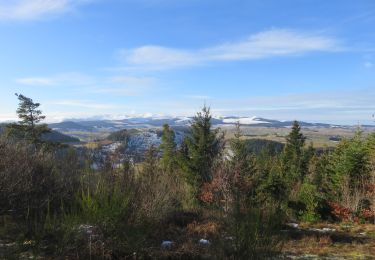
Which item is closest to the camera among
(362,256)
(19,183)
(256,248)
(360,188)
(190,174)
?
(256,248)

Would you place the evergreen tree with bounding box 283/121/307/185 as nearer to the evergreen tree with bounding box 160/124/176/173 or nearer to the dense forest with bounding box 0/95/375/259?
the evergreen tree with bounding box 160/124/176/173

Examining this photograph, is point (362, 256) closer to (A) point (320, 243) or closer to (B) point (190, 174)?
(A) point (320, 243)

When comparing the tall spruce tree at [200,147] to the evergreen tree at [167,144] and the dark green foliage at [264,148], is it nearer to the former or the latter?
the dark green foliage at [264,148]

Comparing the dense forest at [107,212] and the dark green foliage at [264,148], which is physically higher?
the dense forest at [107,212]

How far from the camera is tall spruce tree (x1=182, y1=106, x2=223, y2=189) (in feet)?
108

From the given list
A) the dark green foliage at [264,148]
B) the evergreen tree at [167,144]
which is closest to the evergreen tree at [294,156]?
the dark green foliage at [264,148]

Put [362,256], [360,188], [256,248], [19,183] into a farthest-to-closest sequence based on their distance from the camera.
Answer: [360,188], [362,256], [19,183], [256,248]

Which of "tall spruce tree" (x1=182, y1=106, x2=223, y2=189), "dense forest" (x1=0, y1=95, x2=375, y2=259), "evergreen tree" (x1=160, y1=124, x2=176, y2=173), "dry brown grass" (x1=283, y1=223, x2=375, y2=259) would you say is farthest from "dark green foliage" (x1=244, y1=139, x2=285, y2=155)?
"dense forest" (x1=0, y1=95, x2=375, y2=259)

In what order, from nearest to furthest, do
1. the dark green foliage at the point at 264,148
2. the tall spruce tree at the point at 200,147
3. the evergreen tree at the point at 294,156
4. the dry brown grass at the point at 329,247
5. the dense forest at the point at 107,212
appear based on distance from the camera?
the dense forest at the point at 107,212
the dry brown grass at the point at 329,247
the tall spruce tree at the point at 200,147
the dark green foliage at the point at 264,148
the evergreen tree at the point at 294,156

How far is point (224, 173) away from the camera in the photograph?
1277 centimetres

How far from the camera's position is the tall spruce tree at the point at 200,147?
33062 mm

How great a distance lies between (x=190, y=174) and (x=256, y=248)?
1087 inches

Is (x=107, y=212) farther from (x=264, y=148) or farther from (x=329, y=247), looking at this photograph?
(x=264, y=148)

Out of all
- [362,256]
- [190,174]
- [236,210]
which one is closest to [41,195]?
[236,210]
